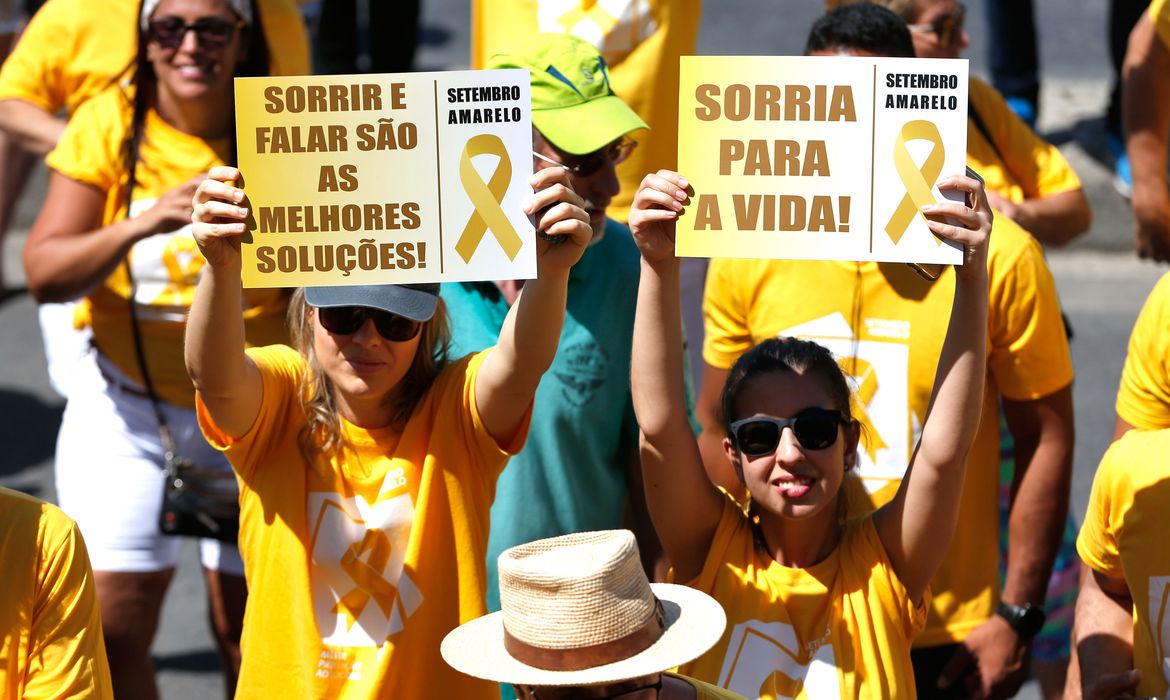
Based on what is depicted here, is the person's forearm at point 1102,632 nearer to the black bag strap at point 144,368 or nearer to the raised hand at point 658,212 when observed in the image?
the raised hand at point 658,212

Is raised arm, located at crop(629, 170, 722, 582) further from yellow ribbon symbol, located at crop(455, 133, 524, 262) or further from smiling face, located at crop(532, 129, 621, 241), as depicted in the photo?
smiling face, located at crop(532, 129, 621, 241)

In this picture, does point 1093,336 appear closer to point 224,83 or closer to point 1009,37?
point 1009,37

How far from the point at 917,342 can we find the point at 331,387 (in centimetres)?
123

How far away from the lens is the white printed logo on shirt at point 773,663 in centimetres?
292

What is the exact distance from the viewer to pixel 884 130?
2.95 metres

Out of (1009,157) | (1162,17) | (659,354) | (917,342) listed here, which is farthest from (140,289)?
(1162,17)

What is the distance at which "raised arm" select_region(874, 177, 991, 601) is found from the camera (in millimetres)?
2846


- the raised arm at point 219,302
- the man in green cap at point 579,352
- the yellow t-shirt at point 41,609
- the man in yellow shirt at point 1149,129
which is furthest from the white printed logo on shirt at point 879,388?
the yellow t-shirt at point 41,609

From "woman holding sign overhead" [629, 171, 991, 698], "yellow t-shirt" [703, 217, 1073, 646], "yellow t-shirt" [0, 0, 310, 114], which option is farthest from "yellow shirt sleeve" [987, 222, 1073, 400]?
"yellow t-shirt" [0, 0, 310, 114]

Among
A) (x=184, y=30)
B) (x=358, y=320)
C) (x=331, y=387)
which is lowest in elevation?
(x=331, y=387)

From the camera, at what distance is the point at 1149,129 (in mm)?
4793

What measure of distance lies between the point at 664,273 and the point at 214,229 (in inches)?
29.6

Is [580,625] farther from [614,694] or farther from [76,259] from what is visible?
[76,259]

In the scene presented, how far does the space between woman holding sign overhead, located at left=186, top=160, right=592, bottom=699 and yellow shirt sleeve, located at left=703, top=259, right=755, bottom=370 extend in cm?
78
